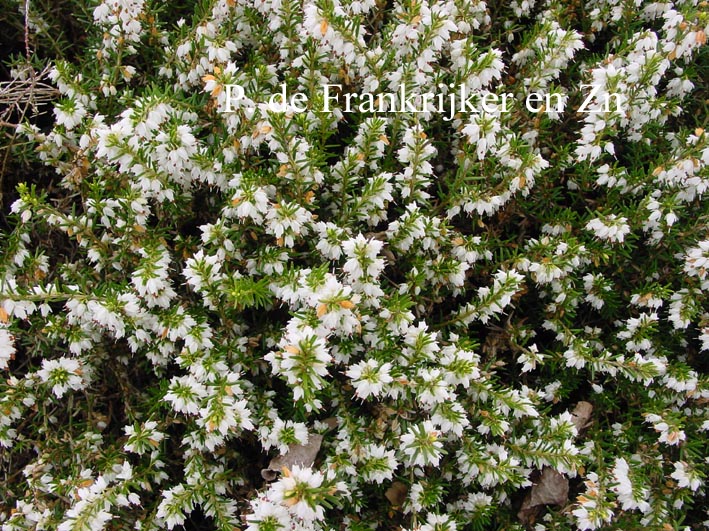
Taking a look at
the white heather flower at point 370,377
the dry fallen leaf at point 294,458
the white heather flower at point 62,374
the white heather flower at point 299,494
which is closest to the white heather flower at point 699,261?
the white heather flower at point 370,377

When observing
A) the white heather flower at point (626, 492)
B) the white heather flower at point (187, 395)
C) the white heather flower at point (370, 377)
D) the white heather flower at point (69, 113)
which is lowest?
the white heather flower at point (626, 492)

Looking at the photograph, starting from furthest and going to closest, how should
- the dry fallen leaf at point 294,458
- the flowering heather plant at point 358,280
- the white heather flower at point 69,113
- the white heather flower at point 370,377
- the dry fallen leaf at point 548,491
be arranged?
1. the dry fallen leaf at point 548,491
2. the white heather flower at point 69,113
3. the dry fallen leaf at point 294,458
4. the flowering heather plant at point 358,280
5. the white heather flower at point 370,377

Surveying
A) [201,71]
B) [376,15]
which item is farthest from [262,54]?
[376,15]

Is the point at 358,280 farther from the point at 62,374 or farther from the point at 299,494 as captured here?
the point at 62,374

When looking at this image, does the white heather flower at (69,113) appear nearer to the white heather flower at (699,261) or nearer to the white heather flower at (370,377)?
the white heather flower at (370,377)

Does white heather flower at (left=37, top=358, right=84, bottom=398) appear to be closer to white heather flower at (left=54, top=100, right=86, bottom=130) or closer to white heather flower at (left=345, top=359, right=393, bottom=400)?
white heather flower at (left=54, top=100, right=86, bottom=130)

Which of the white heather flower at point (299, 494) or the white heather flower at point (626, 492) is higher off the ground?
the white heather flower at point (626, 492)
